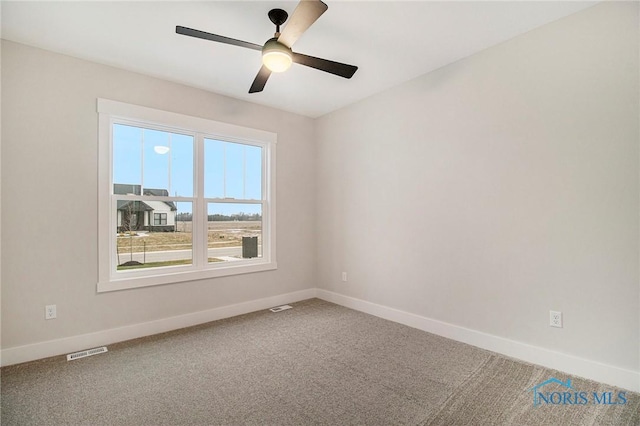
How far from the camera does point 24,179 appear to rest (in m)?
2.59

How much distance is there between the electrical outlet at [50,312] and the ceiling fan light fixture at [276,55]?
277cm

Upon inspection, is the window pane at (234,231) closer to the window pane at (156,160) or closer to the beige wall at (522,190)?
the window pane at (156,160)

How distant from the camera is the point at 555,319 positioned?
7.79ft

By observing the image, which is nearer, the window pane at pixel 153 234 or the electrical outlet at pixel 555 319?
the electrical outlet at pixel 555 319

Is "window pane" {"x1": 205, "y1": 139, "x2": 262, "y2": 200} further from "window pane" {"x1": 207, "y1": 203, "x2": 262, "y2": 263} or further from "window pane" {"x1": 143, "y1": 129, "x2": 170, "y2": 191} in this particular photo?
"window pane" {"x1": 143, "y1": 129, "x2": 170, "y2": 191}

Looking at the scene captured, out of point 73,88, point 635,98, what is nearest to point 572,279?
point 635,98

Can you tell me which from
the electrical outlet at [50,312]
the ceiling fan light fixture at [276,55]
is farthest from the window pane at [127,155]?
the ceiling fan light fixture at [276,55]

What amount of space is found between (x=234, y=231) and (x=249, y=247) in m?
0.30

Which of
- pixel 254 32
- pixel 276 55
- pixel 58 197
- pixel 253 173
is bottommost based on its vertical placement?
pixel 58 197

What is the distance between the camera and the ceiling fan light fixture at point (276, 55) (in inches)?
84.7

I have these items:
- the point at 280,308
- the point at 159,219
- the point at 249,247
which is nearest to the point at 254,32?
the point at 159,219

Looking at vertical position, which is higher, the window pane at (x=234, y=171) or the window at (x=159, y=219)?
the window pane at (x=234, y=171)

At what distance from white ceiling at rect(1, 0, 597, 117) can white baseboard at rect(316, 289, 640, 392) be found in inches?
101

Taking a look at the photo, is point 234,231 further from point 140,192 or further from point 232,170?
point 140,192
